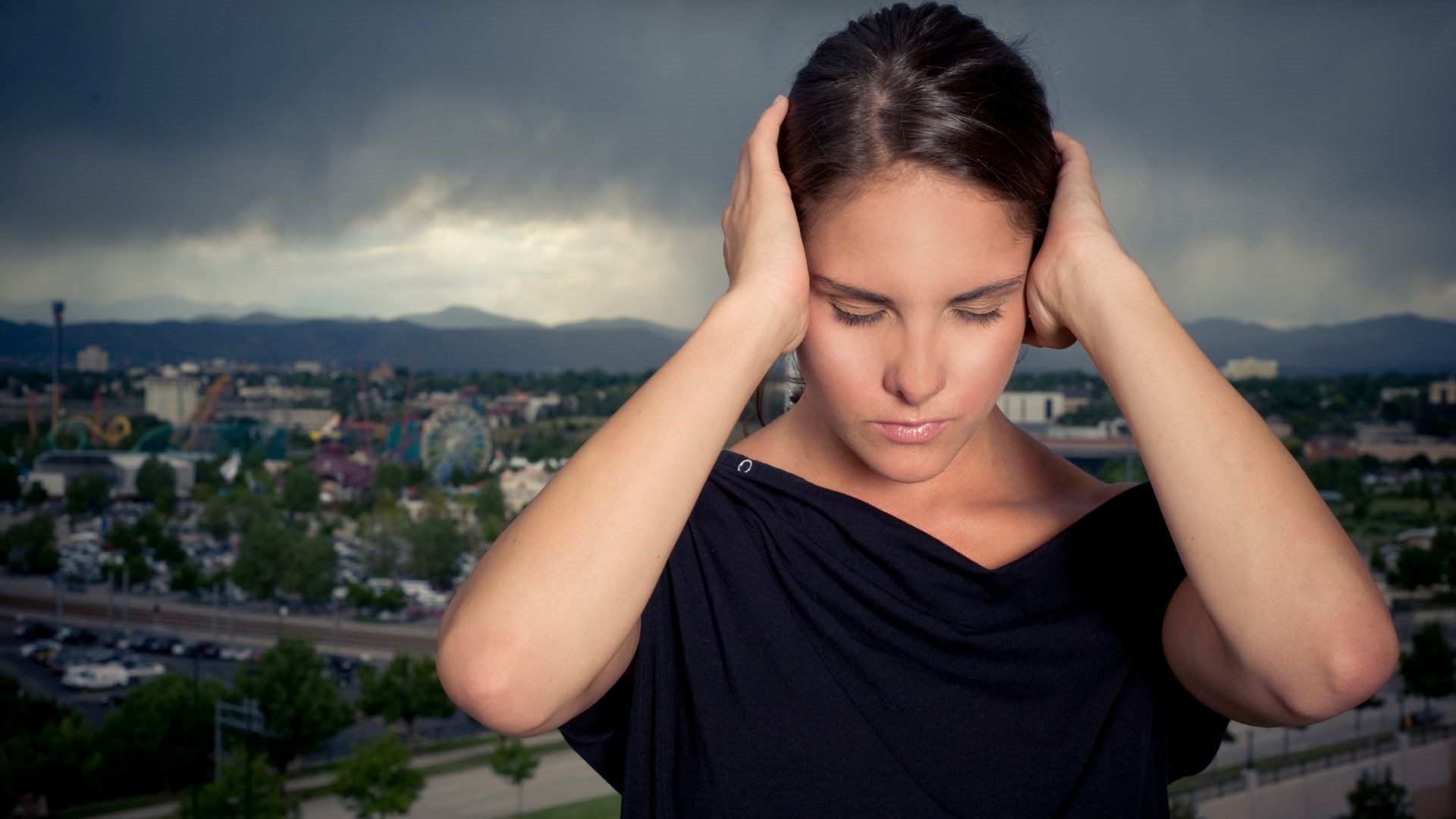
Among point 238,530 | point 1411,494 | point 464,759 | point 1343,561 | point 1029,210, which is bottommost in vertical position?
point 464,759

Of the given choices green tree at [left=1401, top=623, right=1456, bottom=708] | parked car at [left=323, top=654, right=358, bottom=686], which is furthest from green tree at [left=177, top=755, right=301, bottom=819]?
green tree at [left=1401, top=623, right=1456, bottom=708]

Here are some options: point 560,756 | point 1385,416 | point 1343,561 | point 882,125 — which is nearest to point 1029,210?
point 882,125

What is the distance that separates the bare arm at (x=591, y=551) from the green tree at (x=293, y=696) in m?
11.1

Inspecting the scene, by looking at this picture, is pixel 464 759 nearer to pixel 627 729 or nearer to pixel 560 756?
pixel 560 756

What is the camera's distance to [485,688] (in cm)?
84

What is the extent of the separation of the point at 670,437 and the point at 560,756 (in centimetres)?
1277

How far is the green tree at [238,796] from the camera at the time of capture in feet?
31.4

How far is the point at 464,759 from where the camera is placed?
12984mm

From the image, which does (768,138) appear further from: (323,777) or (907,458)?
(323,777)

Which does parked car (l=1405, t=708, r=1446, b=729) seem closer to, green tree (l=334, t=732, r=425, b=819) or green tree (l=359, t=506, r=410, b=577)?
green tree (l=334, t=732, r=425, b=819)

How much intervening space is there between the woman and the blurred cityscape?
29.8ft

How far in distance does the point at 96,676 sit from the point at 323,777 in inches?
101

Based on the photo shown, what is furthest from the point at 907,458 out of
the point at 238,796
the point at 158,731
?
the point at 158,731

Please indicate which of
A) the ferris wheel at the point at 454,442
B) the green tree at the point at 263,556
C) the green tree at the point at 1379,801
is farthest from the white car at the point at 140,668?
the green tree at the point at 1379,801
